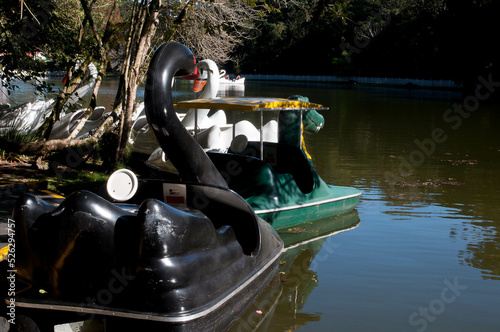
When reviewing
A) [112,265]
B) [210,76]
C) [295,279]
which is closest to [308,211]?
[295,279]

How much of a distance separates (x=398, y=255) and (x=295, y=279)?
1593mm

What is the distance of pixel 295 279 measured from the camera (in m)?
6.68

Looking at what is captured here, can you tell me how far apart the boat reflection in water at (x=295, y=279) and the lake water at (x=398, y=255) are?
1cm

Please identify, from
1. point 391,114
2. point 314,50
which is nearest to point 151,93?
point 391,114

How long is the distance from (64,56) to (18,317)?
6.77 meters

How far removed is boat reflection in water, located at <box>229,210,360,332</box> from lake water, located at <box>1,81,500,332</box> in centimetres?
1

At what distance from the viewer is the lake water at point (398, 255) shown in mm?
5699

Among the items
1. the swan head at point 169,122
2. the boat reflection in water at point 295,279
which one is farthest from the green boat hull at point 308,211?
the swan head at point 169,122

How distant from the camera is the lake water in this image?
570cm

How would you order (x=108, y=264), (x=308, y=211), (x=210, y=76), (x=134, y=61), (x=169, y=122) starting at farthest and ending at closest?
(x=210, y=76)
(x=134, y=61)
(x=308, y=211)
(x=169, y=122)
(x=108, y=264)

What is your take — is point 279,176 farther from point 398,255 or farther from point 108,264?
point 108,264

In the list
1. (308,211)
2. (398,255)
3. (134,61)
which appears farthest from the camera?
(134,61)

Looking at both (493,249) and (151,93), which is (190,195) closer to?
(151,93)

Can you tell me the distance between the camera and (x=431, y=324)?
5566 millimetres
